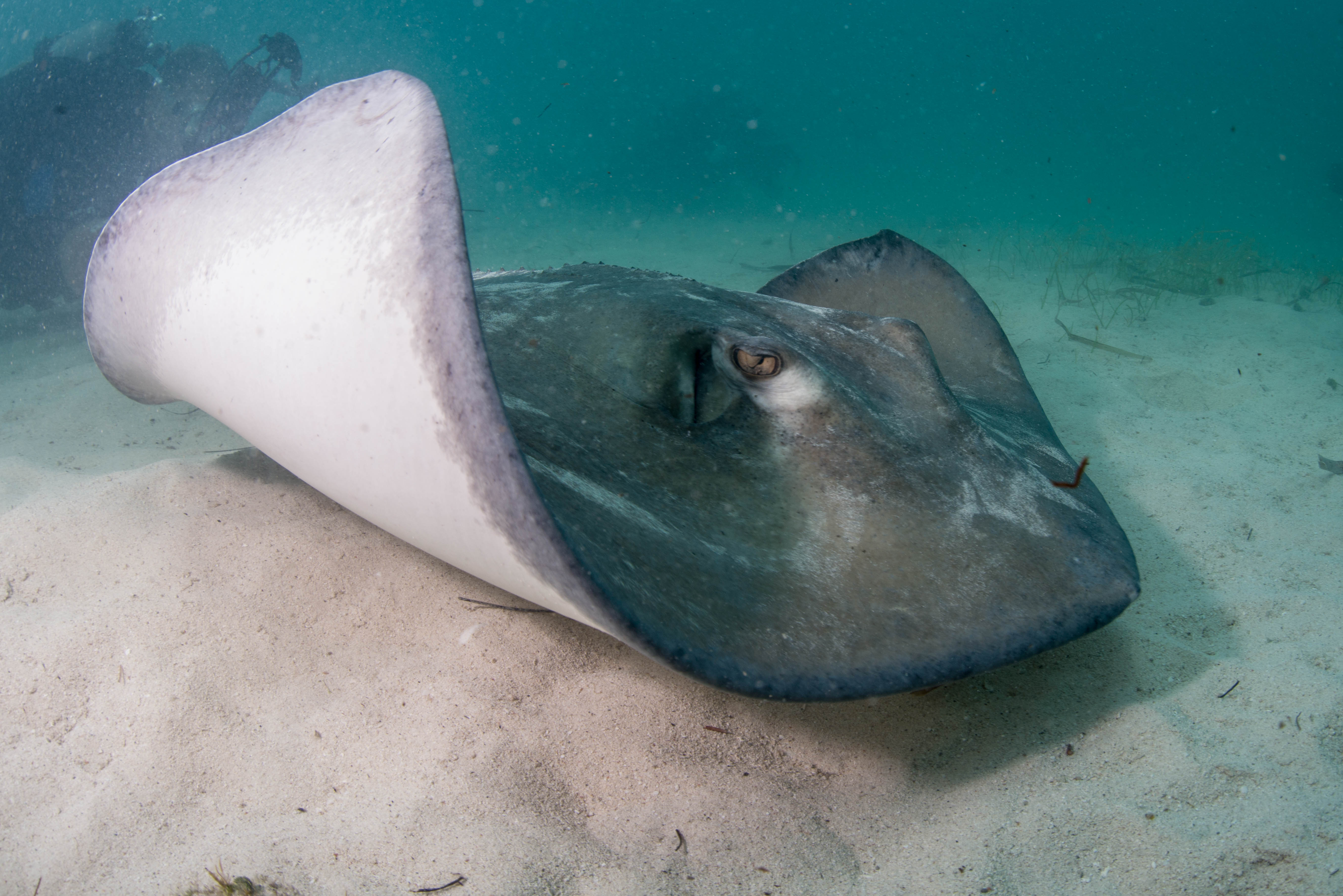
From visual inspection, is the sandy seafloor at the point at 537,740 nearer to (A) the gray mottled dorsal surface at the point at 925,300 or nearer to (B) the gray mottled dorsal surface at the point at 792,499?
(B) the gray mottled dorsal surface at the point at 792,499

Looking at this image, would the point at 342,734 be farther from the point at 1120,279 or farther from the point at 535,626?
the point at 1120,279

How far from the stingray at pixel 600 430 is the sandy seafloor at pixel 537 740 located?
59 cm

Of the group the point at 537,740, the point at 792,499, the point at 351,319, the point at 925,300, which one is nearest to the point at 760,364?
the point at 792,499

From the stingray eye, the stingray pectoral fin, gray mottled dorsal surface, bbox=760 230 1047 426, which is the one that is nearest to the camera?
the stingray pectoral fin

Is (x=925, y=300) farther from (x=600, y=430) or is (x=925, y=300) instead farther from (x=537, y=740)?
(x=537, y=740)

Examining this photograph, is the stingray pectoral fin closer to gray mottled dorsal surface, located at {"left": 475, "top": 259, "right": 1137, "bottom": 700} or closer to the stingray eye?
gray mottled dorsal surface, located at {"left": 475, "top": 259, "right": 1137, "bottom": 700}

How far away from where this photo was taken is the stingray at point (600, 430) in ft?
4.13

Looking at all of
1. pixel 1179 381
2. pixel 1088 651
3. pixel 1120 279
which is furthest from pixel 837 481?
pixel 1120 279

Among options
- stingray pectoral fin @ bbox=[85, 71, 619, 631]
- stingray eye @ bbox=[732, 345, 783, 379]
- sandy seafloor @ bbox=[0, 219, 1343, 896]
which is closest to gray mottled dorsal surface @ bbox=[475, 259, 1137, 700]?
stingray eye @ bbox=[732, 345, 783, 379]

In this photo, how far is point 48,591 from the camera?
7.45 ft

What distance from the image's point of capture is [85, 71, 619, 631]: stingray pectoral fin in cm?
121

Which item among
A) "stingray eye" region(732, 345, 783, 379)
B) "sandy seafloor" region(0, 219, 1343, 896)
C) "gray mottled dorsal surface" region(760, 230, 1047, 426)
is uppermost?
"stingray eye" region(732, 345, 783, 379)

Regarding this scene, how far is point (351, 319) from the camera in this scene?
1.41 metres

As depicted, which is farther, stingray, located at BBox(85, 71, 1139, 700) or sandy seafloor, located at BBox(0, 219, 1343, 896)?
sandy seafloor, located at BBox(0, 219, 1343, 896)
